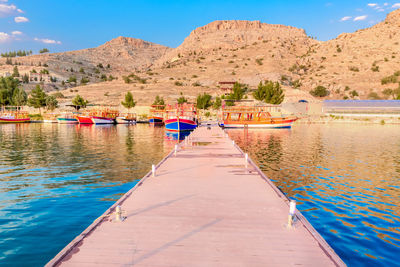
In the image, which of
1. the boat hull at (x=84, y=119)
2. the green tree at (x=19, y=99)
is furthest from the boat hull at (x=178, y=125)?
the green tree at (x=19, y=99)

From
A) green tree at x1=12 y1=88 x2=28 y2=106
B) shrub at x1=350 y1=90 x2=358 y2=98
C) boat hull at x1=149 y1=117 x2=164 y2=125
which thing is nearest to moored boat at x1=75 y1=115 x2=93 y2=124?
boat hull at x1=149 y1=117 x2=164 y2=125

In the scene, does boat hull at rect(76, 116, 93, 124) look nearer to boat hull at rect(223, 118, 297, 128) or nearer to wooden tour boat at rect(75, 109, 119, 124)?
wooden tour boat at rect(75, 109, 119, 124)

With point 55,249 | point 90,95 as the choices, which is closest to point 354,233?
point 55,249

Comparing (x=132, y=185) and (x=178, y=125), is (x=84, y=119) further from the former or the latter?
(x=132, y=185)

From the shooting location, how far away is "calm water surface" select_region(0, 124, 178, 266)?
7680 mm

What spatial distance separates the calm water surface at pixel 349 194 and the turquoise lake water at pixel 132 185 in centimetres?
3

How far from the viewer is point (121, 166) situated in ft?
58.2

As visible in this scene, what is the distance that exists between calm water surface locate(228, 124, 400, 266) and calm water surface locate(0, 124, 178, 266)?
8.21 metres

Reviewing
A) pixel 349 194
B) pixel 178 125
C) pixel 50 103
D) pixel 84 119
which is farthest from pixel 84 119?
pixel 349 194

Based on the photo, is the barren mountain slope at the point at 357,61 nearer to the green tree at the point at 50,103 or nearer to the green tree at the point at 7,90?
the green tree at the point at 50,103

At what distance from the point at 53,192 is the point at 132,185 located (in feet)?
12.0

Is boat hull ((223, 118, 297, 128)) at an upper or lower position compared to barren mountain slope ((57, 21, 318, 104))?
lower

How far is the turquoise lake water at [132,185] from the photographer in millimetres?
7676

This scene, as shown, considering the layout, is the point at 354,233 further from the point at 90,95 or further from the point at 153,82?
the point at 153,82
